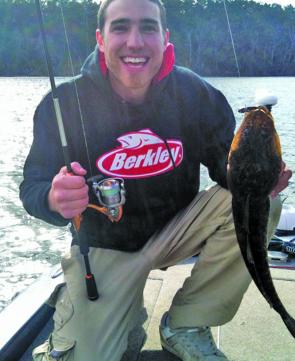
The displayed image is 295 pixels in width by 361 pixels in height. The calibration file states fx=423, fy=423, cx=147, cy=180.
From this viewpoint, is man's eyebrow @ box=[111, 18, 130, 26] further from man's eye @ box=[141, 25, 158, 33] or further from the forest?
the forest

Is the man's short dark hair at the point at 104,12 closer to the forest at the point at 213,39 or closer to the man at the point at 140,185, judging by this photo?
the man at the point at 140,185

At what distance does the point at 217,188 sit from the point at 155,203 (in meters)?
0.39

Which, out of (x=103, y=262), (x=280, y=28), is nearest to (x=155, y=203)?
(x=103, y=262)

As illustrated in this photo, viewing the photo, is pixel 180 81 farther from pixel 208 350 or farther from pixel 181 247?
pixel 208 350

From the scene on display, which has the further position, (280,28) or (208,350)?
(280,28)

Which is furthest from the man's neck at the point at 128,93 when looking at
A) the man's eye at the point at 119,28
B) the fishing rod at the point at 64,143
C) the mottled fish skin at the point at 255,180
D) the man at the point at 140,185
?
the mottled fish skin at the point at 255,180

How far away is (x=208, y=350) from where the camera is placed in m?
2.31

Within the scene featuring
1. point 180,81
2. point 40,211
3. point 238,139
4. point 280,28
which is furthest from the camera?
point 280,28

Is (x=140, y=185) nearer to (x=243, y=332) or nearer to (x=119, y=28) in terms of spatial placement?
(x=119, y=28)

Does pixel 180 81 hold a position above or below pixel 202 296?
above

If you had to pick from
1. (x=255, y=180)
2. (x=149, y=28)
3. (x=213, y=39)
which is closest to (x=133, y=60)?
(x=149, y=28)

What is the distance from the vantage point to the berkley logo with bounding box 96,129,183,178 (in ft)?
8.22

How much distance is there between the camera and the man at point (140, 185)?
2.33 m

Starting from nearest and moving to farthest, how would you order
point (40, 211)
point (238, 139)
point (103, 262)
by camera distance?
1. point (238, 139)
2. point (40, 211)
3. point (103, 262)
